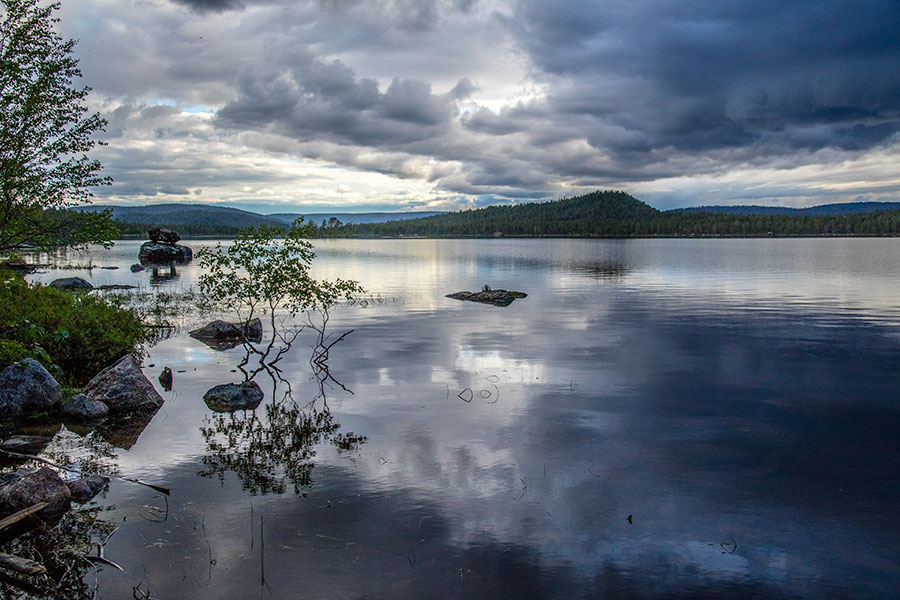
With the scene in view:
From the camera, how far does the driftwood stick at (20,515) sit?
1049cm

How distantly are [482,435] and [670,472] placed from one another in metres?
5.22

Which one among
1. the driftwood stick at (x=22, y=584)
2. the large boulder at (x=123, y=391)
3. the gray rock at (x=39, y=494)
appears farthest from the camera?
the large boulder at (x=123, y=391)

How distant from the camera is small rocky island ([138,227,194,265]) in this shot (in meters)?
109

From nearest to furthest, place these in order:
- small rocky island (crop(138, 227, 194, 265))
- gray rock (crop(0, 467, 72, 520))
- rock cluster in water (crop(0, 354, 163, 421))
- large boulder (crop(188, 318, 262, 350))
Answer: gray rock (crop(0, 467, 72, 520))
rock cluster in water (crop(0, 354, 163, 421))
large boulder (crop(188, 318, 262, 350))
small rocky island (crop(138, 227, 194, 265))

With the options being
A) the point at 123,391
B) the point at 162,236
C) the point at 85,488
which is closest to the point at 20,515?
the point at 85,488

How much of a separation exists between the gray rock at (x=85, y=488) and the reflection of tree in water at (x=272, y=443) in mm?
2148

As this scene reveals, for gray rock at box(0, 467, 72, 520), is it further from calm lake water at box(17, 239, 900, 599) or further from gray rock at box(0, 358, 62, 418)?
gray rock at box(0, 358, 62, 418)

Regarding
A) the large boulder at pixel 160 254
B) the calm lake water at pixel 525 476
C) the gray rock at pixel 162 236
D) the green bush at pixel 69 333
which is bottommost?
the calm lake water at pixel 525 476

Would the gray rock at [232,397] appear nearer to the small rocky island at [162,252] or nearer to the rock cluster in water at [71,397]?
the rock cluster in water at [71,397]

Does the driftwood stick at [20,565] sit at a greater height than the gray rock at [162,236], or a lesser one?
lesser

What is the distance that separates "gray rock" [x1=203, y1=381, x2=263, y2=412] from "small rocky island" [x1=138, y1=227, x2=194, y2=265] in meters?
98.7

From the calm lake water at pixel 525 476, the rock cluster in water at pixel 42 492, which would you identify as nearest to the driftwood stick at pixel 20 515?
the rock cluster in water at pixel 42 492

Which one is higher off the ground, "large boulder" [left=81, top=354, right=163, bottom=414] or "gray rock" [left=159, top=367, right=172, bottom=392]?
"large boulder" [left=81, top=354, right=163, bottom=414]

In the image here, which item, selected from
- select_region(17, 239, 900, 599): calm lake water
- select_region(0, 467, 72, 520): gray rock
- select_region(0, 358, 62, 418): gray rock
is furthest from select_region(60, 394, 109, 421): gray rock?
select_region(0, 467, 72, 520): gray rock
